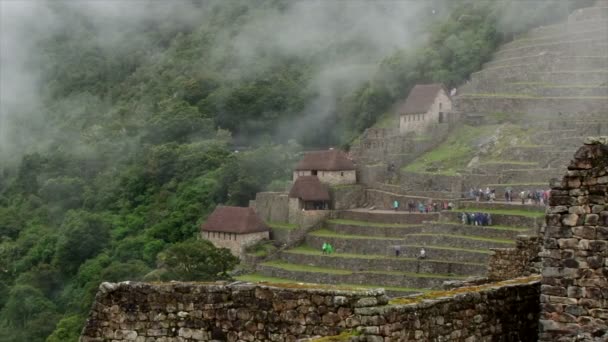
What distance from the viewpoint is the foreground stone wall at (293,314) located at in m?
8.48

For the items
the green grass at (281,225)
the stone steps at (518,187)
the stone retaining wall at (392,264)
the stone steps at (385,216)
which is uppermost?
the stone steps at (518,187)

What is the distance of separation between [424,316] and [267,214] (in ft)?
201

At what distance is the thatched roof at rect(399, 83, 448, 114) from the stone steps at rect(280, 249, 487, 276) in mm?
16834

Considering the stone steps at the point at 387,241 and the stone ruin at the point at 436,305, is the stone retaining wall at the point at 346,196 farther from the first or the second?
the stone ruin at the point at 436,305

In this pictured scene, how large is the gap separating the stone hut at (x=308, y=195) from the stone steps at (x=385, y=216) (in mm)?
1508

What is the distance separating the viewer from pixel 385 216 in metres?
60.6

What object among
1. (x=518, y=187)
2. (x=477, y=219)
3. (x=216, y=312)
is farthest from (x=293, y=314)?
(x=518, y=187)

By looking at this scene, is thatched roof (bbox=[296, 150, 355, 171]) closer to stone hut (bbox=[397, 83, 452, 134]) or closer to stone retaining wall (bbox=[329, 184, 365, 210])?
stone retaining wall (bbox=[329, 184, 365, 210])

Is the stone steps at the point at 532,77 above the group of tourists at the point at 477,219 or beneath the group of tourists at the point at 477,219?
above

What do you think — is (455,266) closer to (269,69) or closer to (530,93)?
(530,93)

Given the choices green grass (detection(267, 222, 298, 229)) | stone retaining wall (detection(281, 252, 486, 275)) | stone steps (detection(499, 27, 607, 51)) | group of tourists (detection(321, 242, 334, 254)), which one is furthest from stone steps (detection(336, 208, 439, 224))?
stone steps (detection(499, 27, 607, 51))

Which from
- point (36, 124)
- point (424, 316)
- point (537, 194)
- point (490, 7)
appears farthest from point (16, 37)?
point (424, 316)

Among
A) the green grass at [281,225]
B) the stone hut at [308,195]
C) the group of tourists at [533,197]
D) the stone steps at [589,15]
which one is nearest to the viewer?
the group of tourists at [533,197]

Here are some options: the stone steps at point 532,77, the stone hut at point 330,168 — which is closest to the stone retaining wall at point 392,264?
the stone hut at point 330,168
